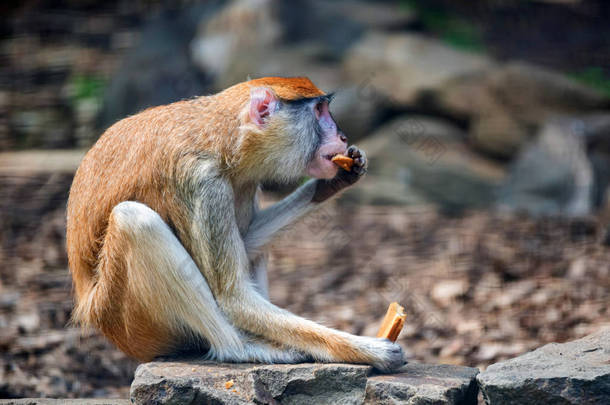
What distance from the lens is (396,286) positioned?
20.3 ft

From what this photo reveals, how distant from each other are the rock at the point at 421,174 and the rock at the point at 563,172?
15.5 inches

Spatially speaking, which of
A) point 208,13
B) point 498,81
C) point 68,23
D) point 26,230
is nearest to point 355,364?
point 26,230

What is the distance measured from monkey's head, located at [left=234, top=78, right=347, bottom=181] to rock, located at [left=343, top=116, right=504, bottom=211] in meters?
4.89

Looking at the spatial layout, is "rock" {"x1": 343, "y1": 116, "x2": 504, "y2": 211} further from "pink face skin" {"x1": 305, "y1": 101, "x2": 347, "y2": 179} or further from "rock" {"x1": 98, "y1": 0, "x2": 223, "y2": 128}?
"pink face skin" {"x1": 305, "y1": 101, "x2": 347, "y2": 179}

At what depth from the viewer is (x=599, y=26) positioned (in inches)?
385

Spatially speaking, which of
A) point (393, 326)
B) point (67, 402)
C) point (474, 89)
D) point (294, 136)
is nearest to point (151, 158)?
point (294, 136)

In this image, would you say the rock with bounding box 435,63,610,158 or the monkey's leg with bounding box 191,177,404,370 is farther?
the rock with bounding box 435,63,610,158

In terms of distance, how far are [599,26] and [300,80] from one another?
7423 millimetres

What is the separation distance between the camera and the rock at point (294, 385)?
3.13m

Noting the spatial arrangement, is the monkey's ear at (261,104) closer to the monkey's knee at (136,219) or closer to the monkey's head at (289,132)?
the monkey's head at (289,132)

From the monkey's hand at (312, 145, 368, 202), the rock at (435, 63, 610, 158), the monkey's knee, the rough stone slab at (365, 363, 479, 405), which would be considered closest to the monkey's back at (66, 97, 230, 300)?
the monkey's knee

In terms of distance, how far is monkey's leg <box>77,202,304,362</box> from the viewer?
338 centimetres

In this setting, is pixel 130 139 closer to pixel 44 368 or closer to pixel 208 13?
pixel 44 368

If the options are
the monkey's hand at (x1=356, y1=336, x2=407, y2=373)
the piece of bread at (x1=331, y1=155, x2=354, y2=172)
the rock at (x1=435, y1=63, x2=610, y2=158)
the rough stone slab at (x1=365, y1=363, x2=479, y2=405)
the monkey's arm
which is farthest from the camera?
the rock at (x1=435, y1=63, x2=610, y2=158)
